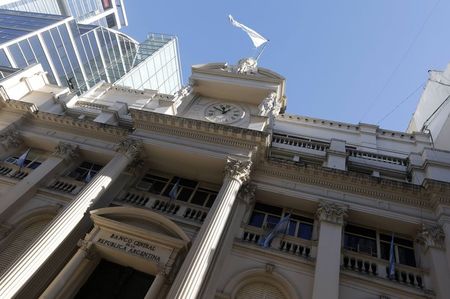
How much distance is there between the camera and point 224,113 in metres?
20.0

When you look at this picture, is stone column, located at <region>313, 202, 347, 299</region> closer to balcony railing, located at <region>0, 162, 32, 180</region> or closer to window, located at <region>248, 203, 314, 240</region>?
window, located at <region>248, 203, 314, 240</region>

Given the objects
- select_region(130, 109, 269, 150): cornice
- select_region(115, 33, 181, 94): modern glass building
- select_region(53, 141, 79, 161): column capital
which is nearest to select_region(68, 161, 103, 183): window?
select_region(53, 141, 79, 161): column capital

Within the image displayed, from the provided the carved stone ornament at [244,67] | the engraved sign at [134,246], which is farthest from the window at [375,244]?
the carved stone ornament at [244,67]

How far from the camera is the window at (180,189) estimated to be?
52.3 feet

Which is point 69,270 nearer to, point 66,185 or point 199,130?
point 66,185

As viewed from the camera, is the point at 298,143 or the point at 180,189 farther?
the point at 298,143

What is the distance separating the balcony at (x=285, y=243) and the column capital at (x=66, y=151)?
9.80 metres

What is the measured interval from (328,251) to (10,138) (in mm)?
16994

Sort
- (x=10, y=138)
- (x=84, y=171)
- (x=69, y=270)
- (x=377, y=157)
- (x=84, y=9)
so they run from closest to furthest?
1. (x=69, y=270)
2. (x=377, y=157)
3. (x=84, y=171)
4. (x=10, y=138)
5. (x=84, y=9)

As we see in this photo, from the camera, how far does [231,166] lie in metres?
14.7

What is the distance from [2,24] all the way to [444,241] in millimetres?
43292

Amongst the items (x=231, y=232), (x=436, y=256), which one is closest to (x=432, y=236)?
(x=436, y=256)

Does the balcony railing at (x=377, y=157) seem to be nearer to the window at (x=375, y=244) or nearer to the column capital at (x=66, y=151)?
the window at (x=375, y=244)

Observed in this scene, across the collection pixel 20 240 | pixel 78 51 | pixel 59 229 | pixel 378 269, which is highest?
pixel 78 51
